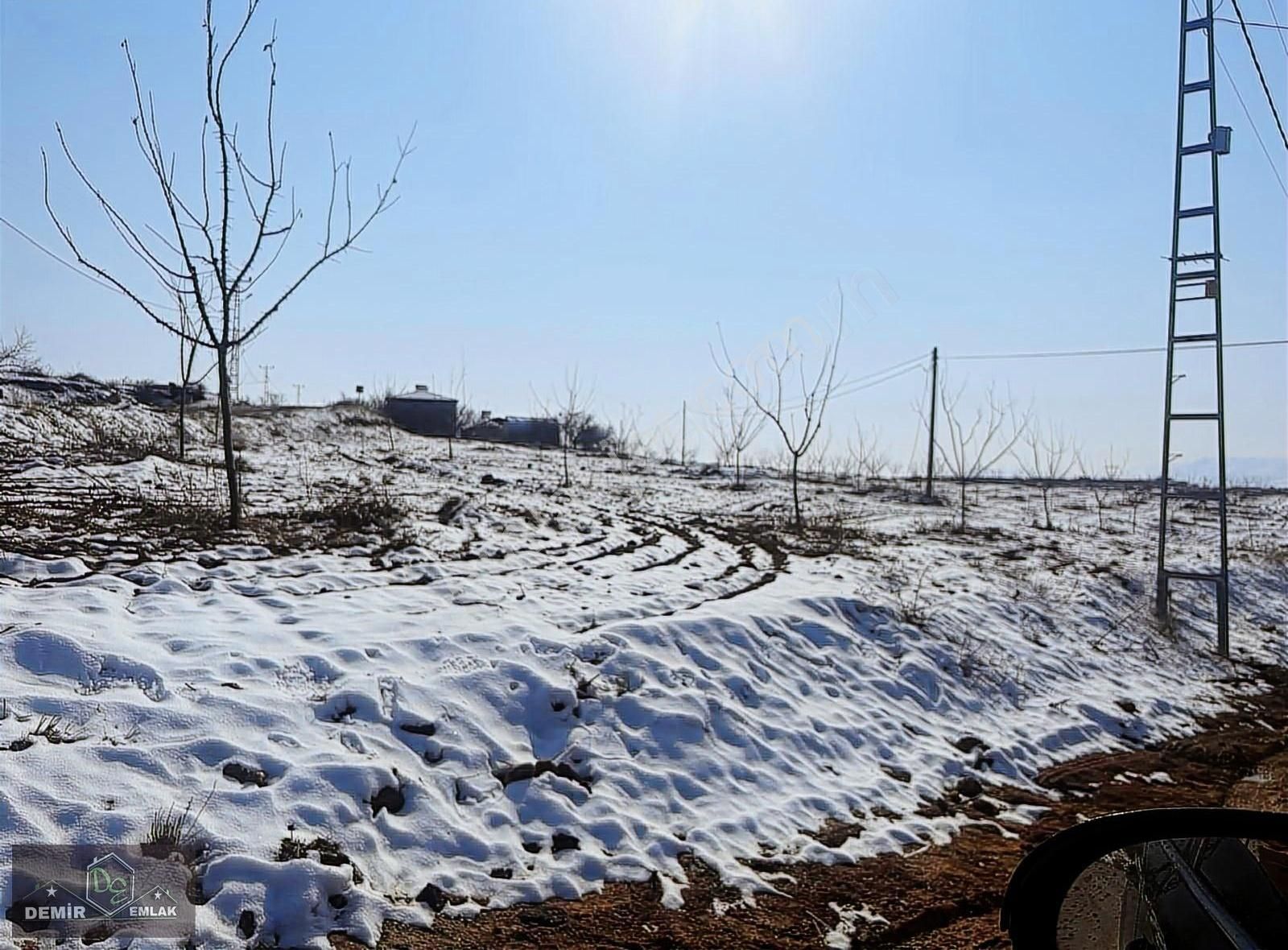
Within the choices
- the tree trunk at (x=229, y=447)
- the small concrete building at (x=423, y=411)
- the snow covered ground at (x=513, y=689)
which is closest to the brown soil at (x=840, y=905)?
the snow covered ground at (x=513, y=689)

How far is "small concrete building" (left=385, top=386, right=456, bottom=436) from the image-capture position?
29.9m

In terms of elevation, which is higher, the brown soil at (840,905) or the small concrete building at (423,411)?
the small concrete building at (423,411)

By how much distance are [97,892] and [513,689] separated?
2.62 meters

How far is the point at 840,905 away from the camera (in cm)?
403

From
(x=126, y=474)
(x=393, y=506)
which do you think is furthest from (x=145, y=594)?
(x=126, y=474)

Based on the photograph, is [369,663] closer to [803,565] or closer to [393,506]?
[393,506]

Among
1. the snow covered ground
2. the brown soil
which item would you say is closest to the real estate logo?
the snow covered ground

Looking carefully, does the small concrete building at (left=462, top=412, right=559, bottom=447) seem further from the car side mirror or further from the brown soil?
the car side mirror

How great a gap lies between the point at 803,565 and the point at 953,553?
3015 millimetres

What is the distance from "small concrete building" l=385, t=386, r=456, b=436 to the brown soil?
87.1 feet

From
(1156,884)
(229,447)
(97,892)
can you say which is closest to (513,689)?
(97,892)

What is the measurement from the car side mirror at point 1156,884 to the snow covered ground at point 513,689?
252 cm

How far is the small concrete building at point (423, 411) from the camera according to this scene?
2988cm

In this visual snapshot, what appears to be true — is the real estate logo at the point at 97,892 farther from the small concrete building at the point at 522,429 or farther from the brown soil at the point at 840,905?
the small concrete building at the point at 522,429
